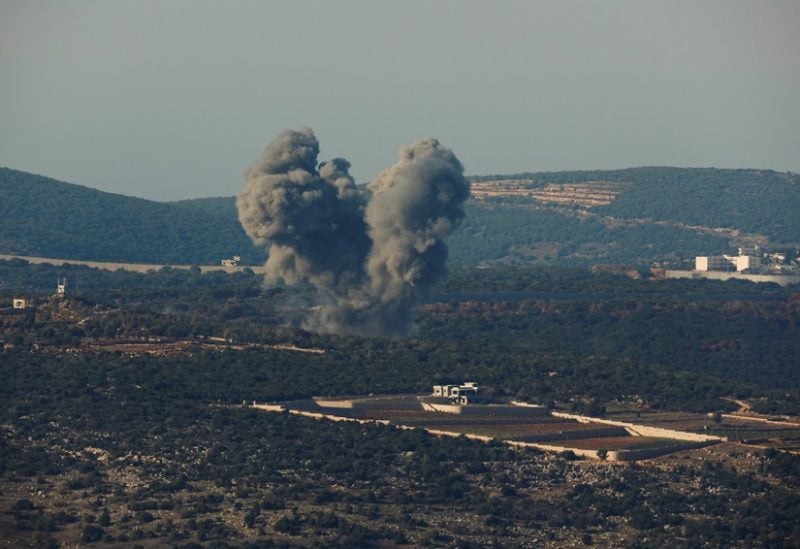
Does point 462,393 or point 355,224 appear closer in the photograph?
point 462,393

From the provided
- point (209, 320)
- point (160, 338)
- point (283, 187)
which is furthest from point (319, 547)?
point (209, 320)

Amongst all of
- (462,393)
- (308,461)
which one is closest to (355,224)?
(462,393)

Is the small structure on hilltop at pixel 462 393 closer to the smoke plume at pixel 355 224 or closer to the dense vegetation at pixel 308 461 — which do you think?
the dense vegetation at pixel 308 461

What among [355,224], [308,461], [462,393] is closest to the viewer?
[308,461]

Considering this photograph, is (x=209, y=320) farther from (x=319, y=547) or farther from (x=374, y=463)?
(x=319, y=547)

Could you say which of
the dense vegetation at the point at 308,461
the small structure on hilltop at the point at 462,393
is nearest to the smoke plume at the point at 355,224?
the dense vegetation at the point at 308,461

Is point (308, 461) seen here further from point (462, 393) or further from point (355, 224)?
point (355, 224)
